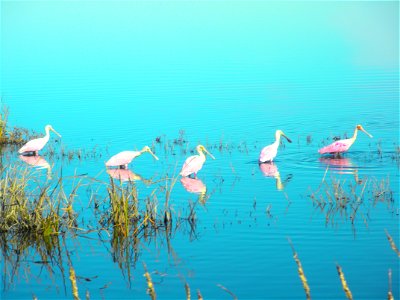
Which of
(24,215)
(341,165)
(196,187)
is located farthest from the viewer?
(341,165)

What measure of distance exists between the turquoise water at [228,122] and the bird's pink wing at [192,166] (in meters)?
0.24

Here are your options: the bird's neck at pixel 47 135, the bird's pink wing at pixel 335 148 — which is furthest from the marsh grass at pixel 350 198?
the bird's neck at pixel 47 135

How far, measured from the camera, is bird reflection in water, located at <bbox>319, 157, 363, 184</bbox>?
14.4 meters

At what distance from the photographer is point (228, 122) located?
20.3 m

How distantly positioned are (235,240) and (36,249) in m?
2.34

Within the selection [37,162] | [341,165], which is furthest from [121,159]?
[341,165]

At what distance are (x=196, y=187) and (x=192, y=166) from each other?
2.56 feet

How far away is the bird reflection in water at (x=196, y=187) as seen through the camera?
12883mm

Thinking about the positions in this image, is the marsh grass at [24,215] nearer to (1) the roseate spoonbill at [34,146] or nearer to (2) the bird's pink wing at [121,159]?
(2) the bird's pink wing at [121,159]

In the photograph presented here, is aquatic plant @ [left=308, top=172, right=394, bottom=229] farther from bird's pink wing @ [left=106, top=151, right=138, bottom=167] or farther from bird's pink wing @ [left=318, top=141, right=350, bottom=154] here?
bird's pink wing @ [left=106, top=151, right=138, bottom=167]

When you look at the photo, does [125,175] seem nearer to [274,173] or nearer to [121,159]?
[121,159]

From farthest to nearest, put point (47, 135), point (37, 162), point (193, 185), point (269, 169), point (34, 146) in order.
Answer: point (47, 135) → point (34, 146) → point (37, 162) → point (269, 169) → point (193, 185)

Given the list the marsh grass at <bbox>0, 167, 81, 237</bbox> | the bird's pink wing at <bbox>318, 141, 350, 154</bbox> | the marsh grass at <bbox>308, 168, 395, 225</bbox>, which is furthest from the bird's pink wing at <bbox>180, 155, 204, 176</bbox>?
the marsh grass at <bbox>0, 167, 81, 237</bbox>

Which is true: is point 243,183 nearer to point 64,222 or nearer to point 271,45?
point 64,222
